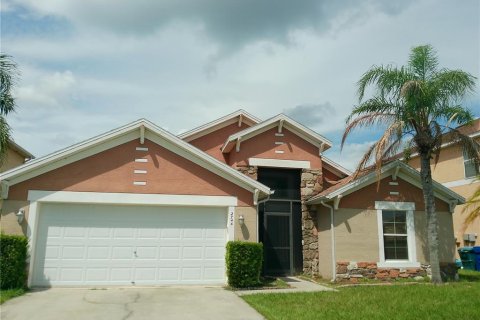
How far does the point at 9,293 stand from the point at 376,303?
913 centimetres

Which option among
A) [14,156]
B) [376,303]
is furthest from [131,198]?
[14,156]

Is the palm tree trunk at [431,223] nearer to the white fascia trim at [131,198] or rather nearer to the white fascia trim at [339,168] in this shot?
the white fascia trim at [339,168]

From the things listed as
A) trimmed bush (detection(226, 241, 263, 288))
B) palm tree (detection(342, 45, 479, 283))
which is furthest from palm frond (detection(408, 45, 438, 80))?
trimmed bush (detection(226, 241, 263, 288))

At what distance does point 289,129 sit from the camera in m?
16.9

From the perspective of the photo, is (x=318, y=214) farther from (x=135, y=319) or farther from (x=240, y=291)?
(x=135, y=319)

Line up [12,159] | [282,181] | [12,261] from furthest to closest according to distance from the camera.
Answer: [12,159] → [282,181] → [12,261]

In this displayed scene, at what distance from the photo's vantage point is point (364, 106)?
47.9 feet

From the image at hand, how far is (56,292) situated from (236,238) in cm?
532

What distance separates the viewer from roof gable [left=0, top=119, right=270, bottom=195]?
12.4m

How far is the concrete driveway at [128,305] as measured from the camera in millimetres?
8898

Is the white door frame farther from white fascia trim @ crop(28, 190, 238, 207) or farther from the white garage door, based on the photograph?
the white garage door

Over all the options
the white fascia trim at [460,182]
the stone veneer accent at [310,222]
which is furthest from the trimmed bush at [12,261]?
the white fascia trim at [460,182]

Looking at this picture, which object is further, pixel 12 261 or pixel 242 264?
pixel 242 264

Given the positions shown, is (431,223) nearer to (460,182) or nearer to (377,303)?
(377,303)
